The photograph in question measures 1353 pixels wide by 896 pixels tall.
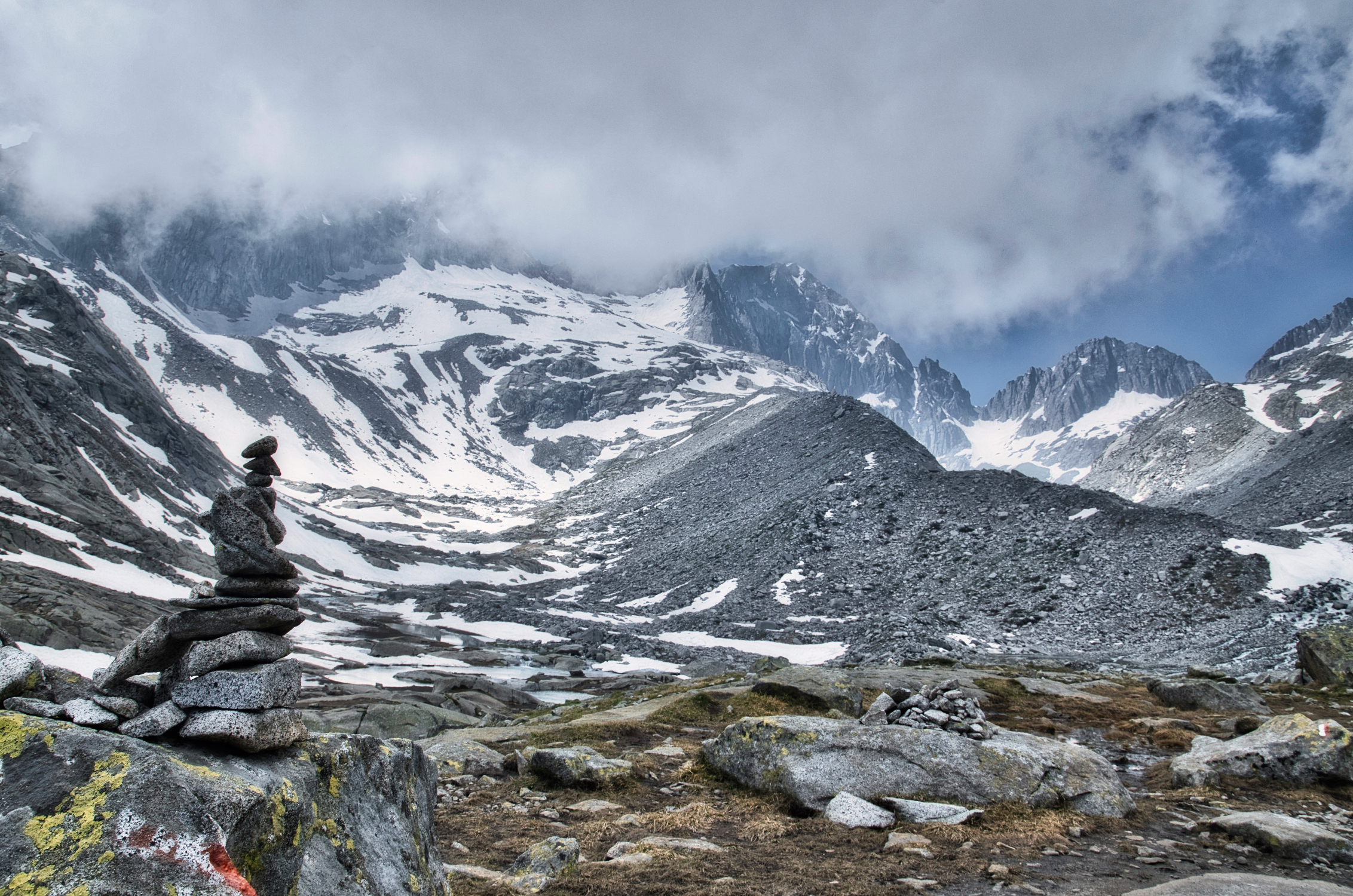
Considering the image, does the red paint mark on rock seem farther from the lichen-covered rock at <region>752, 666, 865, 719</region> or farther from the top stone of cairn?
the lichen-covered rock at <region>752, 666, 865, 719</region>

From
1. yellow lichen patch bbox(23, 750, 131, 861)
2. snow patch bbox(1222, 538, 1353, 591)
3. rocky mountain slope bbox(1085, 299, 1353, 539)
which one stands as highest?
rocky mountain slope bbox(1085, 299, 1353, 539)

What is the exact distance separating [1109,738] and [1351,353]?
230 metres

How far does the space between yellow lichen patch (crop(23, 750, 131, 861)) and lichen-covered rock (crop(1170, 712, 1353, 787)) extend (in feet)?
56.9

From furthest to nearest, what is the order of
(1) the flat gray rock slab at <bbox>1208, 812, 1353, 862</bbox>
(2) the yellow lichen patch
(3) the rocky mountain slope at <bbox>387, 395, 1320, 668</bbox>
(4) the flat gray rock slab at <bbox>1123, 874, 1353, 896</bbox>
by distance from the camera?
(3) the rocky mountain slope at <bbox>387, 395, 1320, 668</bbox> < (1) the flat gray rock slab at <bbox>1208, 812, 1353, 862</bbox> < (4) the flat gray rock slab at <bbox>1123, 874, 1353, 896</bbox> < (2) the yellow lichen patch

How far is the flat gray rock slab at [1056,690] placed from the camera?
1044 inches

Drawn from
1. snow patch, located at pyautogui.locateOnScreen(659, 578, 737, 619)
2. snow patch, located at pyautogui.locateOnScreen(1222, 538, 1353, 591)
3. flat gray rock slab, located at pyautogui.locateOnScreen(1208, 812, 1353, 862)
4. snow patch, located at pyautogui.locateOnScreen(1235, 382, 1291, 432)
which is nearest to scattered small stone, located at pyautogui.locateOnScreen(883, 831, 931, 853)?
flat gray rock slab, located at pyautogui.locateOnScreen(1208, 812, 1353, 862)

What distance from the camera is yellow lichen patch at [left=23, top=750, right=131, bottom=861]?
3895 millimetres

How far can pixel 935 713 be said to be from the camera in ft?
44.3

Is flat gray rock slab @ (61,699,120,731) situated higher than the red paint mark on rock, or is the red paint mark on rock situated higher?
flat gray rock slab @ (61,699,120,731)

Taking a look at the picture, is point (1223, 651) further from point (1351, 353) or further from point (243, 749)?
point (1351, 353)

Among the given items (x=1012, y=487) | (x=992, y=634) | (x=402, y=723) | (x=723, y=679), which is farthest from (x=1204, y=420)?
(x=402, y=723)

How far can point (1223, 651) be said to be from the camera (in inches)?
1686

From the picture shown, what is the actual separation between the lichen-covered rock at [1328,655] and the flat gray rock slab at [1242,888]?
2964 cm

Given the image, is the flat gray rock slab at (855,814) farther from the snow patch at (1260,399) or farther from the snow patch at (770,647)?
the snow patch at (1260,399)
